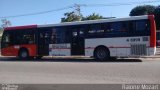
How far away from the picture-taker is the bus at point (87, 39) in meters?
21.3

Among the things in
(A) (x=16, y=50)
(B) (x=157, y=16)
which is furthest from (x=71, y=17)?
(A) (x=16, y=50)

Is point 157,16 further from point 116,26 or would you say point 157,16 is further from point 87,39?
point 116,26

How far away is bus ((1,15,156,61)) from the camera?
21.3m

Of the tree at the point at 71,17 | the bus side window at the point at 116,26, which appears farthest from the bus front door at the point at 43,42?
the tree at the point at 71,17

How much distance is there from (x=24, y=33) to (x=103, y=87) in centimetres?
1686

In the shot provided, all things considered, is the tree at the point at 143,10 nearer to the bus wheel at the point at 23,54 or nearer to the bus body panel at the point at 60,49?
the bus wheel at the point at 23,54

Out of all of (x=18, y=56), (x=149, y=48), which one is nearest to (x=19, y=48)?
(x=18, y=56)

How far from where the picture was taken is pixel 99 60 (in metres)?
23.3

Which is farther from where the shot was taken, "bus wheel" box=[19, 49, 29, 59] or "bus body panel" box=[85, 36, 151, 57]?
"bus wheel" box=[19, 49, 29, 59]

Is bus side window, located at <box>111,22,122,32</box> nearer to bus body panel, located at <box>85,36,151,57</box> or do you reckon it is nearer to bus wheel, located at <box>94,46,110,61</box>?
bus body panel, located at <box>85,36,151,57</box>

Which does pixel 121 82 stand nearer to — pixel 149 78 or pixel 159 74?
pixel 149 78

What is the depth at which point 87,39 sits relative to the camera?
77.9 feet

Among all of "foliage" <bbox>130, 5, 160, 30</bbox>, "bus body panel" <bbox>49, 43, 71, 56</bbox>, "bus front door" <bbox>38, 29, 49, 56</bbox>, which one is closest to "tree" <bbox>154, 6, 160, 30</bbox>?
"foliage" <bbox>130, 5, 160, 30</bbox>

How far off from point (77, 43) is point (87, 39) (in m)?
0.92
